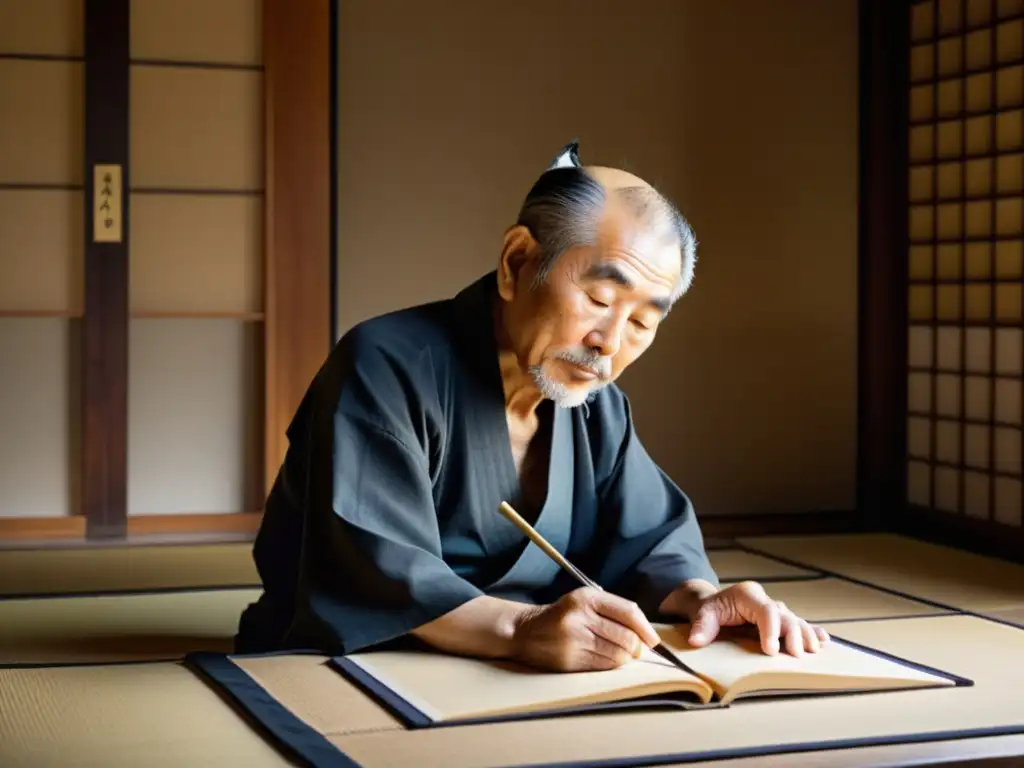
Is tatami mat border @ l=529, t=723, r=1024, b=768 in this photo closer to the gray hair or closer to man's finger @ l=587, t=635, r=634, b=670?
man's finger @ l=587, t=635, r=634, b=670

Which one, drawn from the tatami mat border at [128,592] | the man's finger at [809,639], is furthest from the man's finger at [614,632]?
the tatami mat border at [128,592]

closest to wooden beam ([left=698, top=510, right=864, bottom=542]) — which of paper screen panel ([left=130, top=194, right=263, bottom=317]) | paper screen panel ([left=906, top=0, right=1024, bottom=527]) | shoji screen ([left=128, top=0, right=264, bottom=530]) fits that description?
paper screen panel ([left=906, top=0, right=1024, bottom=527])

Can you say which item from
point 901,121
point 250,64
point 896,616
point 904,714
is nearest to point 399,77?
point 250,64

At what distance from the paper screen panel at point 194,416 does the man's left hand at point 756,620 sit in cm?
305

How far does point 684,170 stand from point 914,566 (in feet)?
6.04

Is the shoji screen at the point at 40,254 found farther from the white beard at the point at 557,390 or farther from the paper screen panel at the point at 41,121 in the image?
the white beard at the point at 557,390

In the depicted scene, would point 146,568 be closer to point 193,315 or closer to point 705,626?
point 193,315

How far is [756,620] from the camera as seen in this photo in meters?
2.59

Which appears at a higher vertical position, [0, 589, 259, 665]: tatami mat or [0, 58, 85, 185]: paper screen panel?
[0, 58, 85, 185]: paper screen panel

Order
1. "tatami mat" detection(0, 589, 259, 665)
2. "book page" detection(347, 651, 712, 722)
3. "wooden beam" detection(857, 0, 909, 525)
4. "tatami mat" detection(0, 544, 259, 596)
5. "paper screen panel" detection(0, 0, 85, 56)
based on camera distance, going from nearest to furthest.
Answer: "book page" detection(347, 651, 712, 722), "tatami mat" detection(0, 589, 259, 665), "tatami mat" detection(0, 544, 259, 596), "paper screen panel" detection(0, 0, 85, 56), "wooden beam" detection(857, 0, 909, 525)

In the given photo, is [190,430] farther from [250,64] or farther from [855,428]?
[855,428]

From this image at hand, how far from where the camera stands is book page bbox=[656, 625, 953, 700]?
8.05 ft

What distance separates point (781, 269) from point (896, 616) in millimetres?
2441

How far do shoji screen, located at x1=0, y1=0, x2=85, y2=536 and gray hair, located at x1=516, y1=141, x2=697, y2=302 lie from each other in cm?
295
